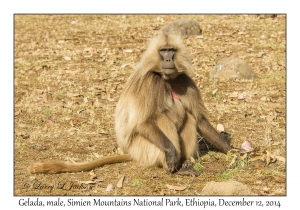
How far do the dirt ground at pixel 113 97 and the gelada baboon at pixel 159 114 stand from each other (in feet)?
0.41

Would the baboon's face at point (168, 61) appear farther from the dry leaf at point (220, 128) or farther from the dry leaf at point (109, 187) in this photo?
the dry leaf at point (220, 128)

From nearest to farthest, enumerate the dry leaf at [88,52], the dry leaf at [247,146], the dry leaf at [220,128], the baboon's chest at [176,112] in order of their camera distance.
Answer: the baboon's chest at [176,112] < the dry leaf at [247,146] < the dry leaf at [220,128] < the dry leaf at [88,52]

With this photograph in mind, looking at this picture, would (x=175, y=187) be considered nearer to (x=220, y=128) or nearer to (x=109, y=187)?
(x=109, y=187)

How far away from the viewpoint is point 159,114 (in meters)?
5.14

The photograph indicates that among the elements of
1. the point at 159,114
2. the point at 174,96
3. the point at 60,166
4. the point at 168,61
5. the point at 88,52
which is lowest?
the point at 60,166

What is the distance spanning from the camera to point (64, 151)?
5770 millimetres

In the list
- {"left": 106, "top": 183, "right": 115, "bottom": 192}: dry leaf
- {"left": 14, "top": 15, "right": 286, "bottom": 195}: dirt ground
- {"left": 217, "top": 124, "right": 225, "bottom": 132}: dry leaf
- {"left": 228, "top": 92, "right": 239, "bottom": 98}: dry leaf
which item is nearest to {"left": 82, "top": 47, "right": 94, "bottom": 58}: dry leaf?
{"left": 14, "top": 15, "right": 286, "bottom": 195}: dirt ground

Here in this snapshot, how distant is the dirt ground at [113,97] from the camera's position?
4.98 meters

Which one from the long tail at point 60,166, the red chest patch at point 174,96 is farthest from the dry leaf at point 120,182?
the red chest patch at point 174,96

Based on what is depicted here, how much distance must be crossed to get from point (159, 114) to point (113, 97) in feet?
9.28

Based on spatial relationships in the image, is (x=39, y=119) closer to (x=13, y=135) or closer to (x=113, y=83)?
(x=13, y=135)

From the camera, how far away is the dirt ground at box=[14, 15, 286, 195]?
498 centimetres

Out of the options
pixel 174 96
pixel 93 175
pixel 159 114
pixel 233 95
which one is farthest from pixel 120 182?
pixel 233 95

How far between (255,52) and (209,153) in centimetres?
531
